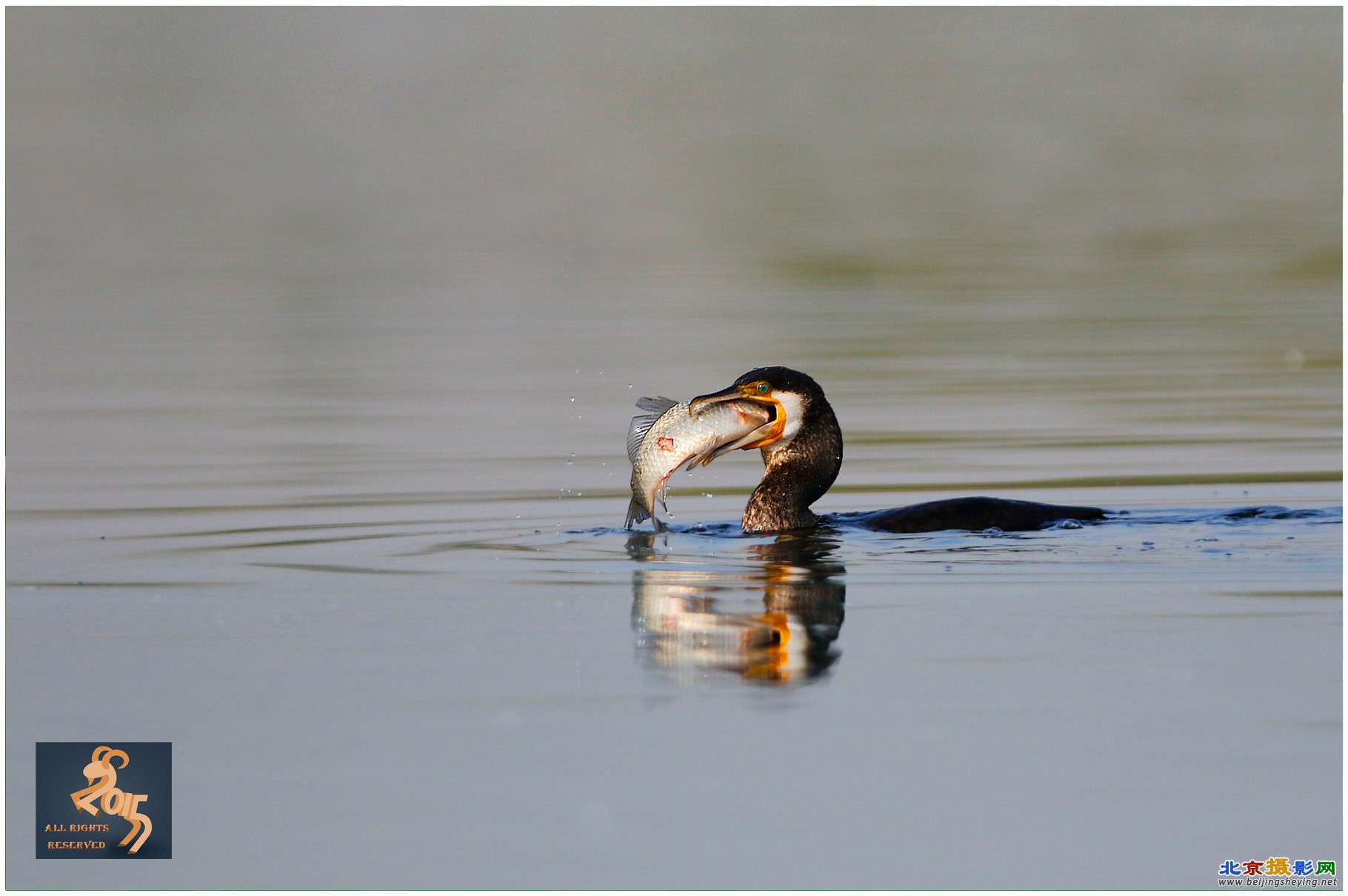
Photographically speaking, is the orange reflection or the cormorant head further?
the cormorant head

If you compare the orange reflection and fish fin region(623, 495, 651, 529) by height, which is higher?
fish fin region(623, 495, 651, 529)

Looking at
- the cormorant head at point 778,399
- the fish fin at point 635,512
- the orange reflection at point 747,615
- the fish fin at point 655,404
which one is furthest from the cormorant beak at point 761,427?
the orange reflection at point 747,615

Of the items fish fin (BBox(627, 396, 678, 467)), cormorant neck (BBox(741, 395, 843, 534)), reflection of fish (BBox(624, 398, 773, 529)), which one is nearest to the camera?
reflection of fish (BBox(624, 398, 773, 529))

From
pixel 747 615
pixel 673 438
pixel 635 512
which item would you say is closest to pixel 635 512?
pixel 635 512

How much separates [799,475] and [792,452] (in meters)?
0.10

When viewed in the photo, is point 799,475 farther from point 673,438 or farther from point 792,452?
point 673,438

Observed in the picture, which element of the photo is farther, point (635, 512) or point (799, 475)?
point (799, 475)

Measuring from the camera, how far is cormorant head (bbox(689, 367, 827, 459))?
8445mm

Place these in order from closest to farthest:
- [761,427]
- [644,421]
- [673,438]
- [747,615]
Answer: [747,615], [673,438], [644,421], [761,427]

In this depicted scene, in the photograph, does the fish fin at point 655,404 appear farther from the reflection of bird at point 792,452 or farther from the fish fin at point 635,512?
the fish fin at point 635,512

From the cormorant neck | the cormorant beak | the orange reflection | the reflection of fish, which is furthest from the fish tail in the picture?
the cormorant neck

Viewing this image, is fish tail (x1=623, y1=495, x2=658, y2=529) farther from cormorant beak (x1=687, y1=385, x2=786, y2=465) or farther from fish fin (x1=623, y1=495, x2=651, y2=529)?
cormorant beak (x1=687, y1=385, x2=786, y2=465)

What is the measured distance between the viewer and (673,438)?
26.7 feet

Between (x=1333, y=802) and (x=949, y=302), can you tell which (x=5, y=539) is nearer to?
(x=1333, y=802)
